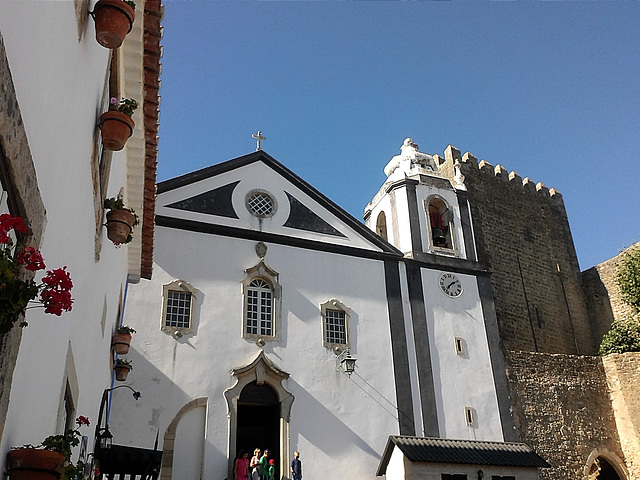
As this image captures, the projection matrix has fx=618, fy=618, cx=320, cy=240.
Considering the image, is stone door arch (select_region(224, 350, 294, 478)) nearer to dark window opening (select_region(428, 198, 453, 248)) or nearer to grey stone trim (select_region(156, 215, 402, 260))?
grey stone trim (select_region(156, 215, 402, 260))

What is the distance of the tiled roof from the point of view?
263 inches

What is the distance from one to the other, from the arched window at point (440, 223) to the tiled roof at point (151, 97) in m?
9.09

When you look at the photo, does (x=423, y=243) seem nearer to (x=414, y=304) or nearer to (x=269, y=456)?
(x=414, y=304)

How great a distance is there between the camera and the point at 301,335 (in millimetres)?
13836

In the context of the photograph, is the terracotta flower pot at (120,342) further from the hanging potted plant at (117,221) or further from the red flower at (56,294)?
the red flower at (56,294)

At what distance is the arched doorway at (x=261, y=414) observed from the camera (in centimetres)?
1294

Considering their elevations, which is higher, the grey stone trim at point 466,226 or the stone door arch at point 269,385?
the grey stone trim at point 466,226

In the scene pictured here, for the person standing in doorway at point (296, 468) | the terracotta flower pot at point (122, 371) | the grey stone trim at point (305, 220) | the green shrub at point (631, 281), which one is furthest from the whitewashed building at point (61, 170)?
the green shrub at point (631, 281)

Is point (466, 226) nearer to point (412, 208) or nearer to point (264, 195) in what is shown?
point (412, 208)

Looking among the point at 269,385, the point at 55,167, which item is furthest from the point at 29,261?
the point at 269,385

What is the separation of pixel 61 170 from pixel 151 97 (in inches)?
145

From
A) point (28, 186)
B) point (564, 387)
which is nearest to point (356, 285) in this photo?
point (564, 387)

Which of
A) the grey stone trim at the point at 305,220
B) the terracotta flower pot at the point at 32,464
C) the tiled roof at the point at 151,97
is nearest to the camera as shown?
the terracotta flower pot at the point at 32,464

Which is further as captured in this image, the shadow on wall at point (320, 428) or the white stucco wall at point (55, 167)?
the shadow on wall at point (320, 428)
